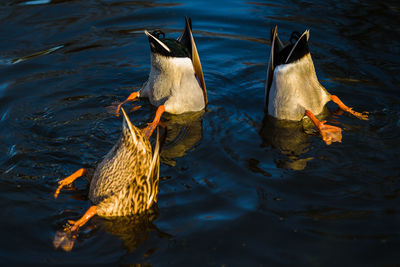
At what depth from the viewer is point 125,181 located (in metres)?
4.32

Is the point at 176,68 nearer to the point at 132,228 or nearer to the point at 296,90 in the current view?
the point at 296,90

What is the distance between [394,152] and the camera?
520cm

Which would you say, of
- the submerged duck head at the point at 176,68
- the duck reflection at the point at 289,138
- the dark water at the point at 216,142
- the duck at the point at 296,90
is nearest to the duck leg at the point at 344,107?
the duck at the point at 296,90

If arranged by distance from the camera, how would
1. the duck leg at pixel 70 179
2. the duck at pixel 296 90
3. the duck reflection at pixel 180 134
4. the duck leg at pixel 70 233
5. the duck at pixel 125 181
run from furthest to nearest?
the duck at pixel 296 90, the duck reflection at pixel 180 134, the duck leg at pixel 70 179, the duck at pixel 125 181, the duck leg at pixel 70 233

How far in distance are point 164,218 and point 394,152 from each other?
2.69m

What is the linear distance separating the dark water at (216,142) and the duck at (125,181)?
5.3 inches

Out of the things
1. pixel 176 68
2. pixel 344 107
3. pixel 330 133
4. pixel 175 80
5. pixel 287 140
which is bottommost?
pixel 287 140

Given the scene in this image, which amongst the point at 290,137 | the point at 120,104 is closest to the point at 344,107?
the point at 290,137

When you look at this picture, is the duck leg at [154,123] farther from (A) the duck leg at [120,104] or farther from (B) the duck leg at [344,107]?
(B) the duck leg at [344,107]

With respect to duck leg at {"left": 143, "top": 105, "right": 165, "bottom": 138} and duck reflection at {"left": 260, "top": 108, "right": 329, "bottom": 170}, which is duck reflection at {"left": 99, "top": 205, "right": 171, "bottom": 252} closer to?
duck leg at {"left": 143, "top": 105, "right": 165, "bottom": 138}

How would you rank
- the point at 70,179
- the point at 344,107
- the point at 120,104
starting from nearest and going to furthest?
Result: the point at 70,179
the point at 344,107
the point at 120,104

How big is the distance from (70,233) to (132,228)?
541 mm

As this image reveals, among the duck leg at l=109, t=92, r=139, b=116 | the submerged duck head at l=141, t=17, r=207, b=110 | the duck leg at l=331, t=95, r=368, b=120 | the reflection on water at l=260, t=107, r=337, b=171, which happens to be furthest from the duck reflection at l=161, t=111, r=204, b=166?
the duck leg at l=331, t=95, r=368, b=120

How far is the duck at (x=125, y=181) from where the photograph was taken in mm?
4203
